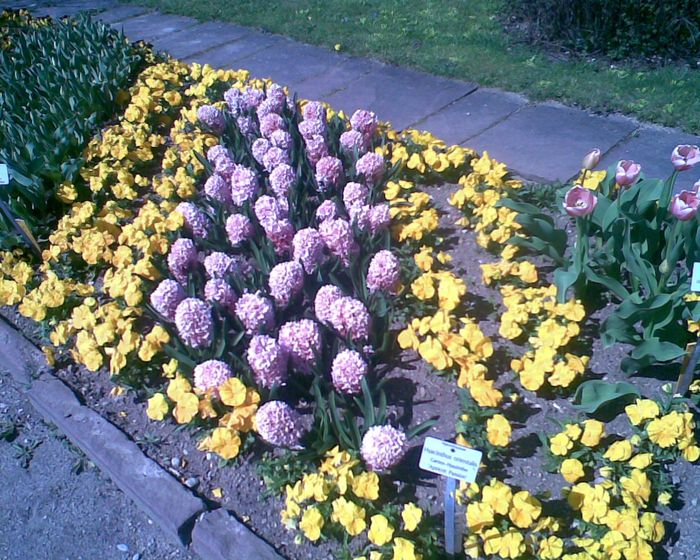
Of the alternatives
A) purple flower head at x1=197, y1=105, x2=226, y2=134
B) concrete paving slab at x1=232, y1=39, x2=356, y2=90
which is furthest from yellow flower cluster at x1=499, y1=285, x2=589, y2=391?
concrete paving slab at x1=232, y1=39, x2=356, y2=90

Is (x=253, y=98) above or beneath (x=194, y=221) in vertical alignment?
above

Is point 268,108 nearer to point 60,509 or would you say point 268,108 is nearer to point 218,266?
point 218,266

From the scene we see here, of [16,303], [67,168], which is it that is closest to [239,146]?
[67,168]

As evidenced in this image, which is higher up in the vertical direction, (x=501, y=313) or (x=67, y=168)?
(x=67, y=168)

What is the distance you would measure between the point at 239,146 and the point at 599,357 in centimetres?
247

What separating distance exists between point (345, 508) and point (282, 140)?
2.41 meters

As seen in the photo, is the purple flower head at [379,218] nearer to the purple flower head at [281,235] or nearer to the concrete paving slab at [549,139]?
the purple flower head at [281,235]

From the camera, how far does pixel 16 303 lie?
3461 mm

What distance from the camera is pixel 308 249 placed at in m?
3.05

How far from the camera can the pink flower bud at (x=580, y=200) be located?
2486 millimetres

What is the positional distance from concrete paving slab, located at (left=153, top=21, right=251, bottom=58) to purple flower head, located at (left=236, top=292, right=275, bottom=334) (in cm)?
427

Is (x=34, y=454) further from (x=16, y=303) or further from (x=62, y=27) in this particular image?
(x=62, y=27)

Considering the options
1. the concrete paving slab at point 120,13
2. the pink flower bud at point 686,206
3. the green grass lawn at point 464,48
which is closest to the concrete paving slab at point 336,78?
the green grass lawn at point 464,48

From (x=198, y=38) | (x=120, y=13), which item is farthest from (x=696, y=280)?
Result: (x=120, y=13)
